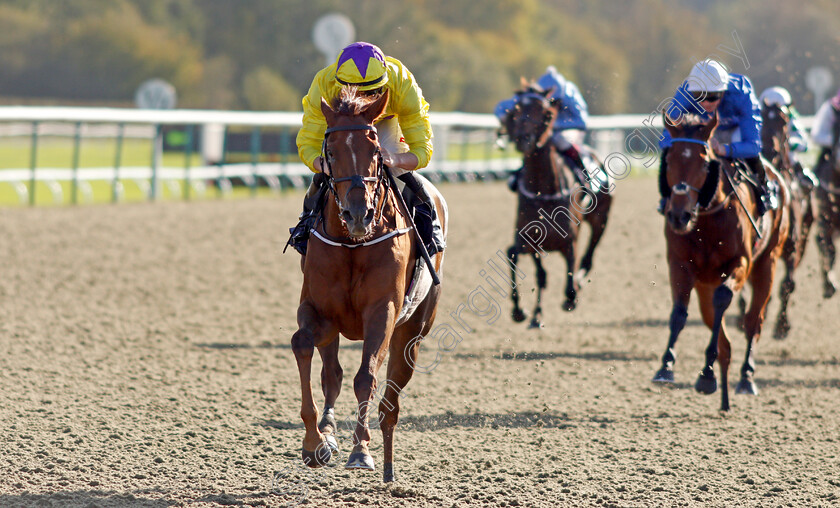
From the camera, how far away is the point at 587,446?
496 centimetres

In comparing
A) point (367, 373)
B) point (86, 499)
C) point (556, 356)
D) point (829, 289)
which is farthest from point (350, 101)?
point (829, 289)

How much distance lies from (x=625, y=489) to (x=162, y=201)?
11.0m

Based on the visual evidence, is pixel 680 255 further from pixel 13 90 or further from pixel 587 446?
pixel 13 90

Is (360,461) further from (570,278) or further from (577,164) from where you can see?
(577,164)

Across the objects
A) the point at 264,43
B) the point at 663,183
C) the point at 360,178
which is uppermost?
the point at 264,43

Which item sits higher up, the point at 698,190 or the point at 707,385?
the point at 698,190

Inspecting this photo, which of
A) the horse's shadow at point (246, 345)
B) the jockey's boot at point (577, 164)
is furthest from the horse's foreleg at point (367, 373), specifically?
the jockey's boot at point (577, 164)

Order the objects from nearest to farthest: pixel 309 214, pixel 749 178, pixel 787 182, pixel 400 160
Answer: pixel 400 160
pixel 309 214
pixel 749 178
pixel 787 182

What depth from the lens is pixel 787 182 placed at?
6953 mm

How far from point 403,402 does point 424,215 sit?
5.49 feet

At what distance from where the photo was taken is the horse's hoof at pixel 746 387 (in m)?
6.05

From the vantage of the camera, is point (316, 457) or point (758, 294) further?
point (758, 294)

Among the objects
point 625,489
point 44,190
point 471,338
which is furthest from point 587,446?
point 44,190

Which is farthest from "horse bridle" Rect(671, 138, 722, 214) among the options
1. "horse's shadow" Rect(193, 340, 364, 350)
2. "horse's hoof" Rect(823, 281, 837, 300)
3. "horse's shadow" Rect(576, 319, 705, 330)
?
"horse's hoof" Rect(823, 281, 837, 300)
